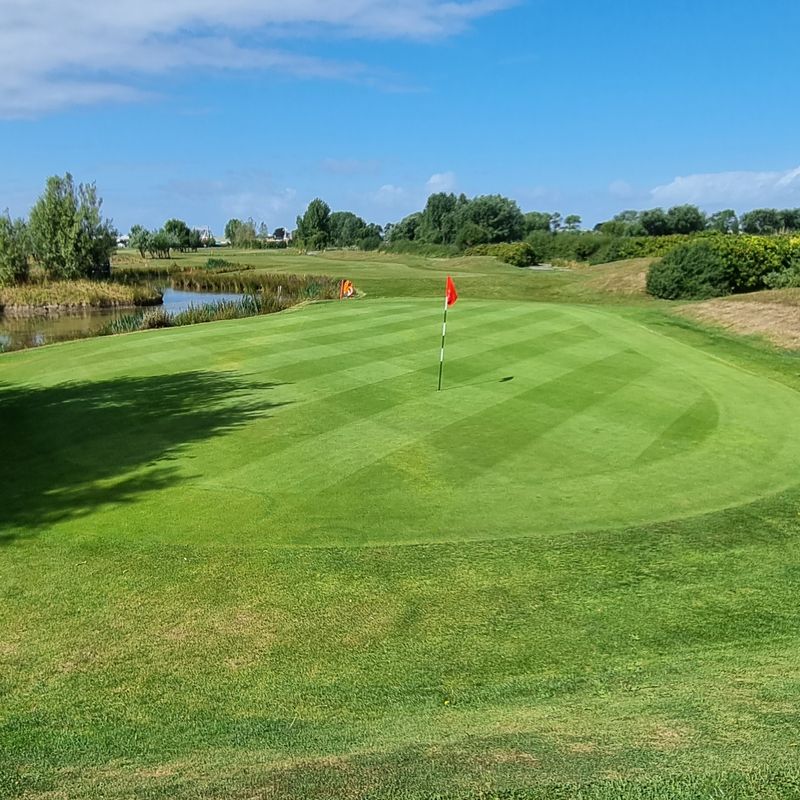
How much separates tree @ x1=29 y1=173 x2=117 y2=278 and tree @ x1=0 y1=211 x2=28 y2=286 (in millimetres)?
690

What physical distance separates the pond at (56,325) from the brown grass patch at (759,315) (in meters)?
26.9

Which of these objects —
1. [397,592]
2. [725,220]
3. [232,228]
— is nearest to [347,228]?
[232,228]

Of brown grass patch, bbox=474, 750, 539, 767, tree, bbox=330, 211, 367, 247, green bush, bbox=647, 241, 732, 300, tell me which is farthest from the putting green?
tree, bbox=330, 211, 367, 247

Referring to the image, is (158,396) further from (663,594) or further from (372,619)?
(663,594)

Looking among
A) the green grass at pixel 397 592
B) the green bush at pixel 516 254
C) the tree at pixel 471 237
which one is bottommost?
the green grass at pixel 397 592

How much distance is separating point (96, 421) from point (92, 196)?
44958 millimetres

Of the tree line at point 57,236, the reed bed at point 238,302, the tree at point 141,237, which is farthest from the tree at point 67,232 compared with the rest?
the tree at point 141,237

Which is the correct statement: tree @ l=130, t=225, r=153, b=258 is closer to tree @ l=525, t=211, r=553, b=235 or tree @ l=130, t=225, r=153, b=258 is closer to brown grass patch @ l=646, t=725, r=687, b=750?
→ tree @ l=525, t=211, r=553, b=235

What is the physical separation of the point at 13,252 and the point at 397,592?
49857 millimetres

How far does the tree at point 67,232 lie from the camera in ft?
160

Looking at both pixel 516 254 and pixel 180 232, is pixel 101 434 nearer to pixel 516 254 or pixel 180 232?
pixel 516 254

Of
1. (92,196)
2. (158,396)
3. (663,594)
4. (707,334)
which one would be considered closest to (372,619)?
(663,594)

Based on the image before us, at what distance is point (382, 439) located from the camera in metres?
11.2

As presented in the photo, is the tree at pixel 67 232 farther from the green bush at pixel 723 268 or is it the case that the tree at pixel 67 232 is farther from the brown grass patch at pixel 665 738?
the brown grass patch at pixel 665 738
